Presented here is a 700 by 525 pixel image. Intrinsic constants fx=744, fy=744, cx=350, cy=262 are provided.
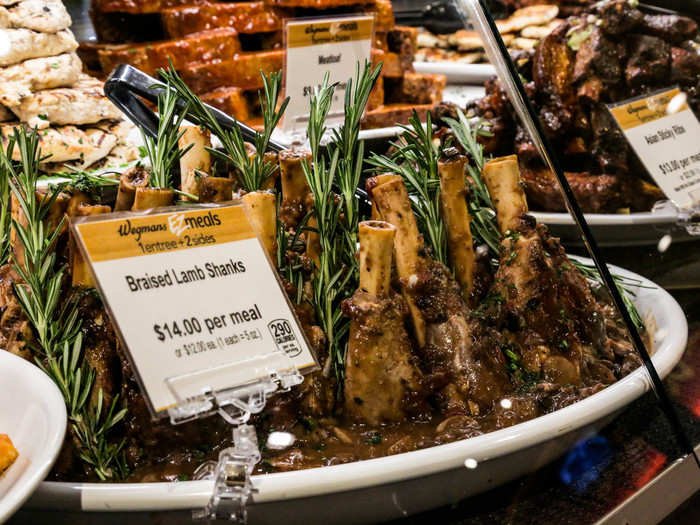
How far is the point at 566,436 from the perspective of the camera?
1.04 m

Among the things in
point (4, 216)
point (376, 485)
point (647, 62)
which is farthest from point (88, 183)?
point (647, 62)

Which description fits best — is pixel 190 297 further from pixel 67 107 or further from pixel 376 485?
pixel 67 107

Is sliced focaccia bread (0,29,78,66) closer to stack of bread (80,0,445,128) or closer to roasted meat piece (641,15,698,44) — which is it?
stack of bread (80,0,445,128)

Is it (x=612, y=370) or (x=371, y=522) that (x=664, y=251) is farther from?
(x=371, y=522)

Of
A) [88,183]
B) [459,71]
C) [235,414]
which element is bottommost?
[459,71]

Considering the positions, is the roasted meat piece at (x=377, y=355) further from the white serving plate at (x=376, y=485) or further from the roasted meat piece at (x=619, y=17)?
the roasted meat piece at (x=619, y=17)

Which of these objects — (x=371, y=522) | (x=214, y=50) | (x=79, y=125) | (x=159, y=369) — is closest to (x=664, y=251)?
(x=371, y=522)

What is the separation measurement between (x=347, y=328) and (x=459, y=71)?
2.93 metres

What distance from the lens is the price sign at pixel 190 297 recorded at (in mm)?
890

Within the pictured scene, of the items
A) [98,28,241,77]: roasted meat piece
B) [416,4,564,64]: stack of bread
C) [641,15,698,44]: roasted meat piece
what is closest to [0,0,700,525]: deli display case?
[641,15,698,44]: roasted meat piece

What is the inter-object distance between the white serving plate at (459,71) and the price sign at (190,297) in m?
2.98

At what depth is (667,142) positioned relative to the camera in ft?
5.13

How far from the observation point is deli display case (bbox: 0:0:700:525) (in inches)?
35.7

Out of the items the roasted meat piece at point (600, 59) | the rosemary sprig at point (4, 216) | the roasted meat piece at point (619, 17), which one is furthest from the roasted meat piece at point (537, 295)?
the roasted meat piece at point (619, 17)
